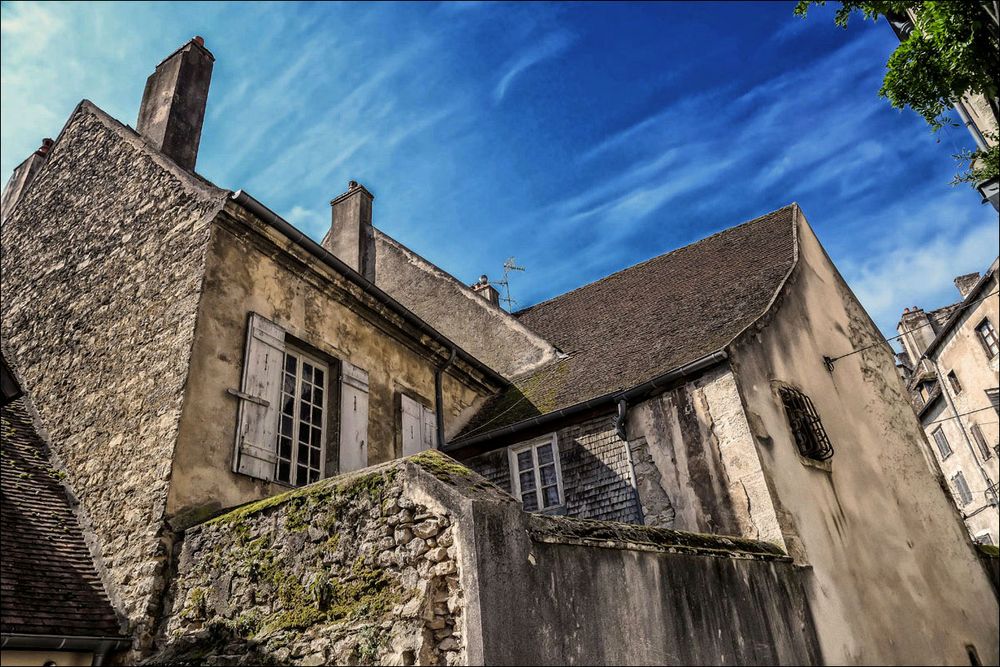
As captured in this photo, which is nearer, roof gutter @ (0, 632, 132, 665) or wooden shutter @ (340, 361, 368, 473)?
roof gutter @ (0, 632, 132, 665)

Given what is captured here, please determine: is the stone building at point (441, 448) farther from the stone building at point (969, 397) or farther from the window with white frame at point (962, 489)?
the window with white frame at point (962, 489)

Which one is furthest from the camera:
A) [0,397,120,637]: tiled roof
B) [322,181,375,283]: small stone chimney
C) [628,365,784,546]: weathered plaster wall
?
[322,181,375,283]: small stone chimney

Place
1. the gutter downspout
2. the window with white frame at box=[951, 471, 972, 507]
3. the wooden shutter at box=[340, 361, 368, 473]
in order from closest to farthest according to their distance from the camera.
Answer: the wooden shutter at box=[340, 361, 368, 473], the gutter downspout, the window with white frame at box=[951, 471, 972, 507]

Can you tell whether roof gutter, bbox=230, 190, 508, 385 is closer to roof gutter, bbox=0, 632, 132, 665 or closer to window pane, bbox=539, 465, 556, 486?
window pane, bbox=539, 465, 556, 486

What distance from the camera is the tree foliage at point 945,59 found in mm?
5188

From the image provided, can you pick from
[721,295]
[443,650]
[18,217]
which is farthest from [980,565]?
[18,217]

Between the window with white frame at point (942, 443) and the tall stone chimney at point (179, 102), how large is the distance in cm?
2478

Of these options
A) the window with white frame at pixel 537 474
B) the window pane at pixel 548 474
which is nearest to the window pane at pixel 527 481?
the window with white frame at pixel 537 474

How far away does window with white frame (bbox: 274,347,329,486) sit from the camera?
7016 mm

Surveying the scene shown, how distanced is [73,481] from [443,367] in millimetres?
4873

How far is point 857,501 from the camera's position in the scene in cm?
815

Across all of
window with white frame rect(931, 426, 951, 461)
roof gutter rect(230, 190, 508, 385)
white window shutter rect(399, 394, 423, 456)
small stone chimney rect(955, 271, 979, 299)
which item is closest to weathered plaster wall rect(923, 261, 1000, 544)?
window with white frame rect(931, 426, 951, 461)

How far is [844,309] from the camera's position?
11.2 metres

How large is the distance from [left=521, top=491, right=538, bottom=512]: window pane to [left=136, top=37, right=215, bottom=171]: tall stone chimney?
6.28 metres
